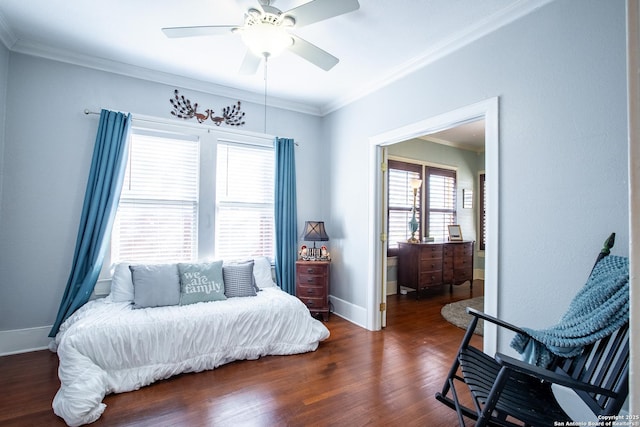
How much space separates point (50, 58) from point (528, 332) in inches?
168

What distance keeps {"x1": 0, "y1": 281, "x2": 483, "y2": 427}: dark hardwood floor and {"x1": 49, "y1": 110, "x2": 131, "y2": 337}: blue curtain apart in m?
0.55

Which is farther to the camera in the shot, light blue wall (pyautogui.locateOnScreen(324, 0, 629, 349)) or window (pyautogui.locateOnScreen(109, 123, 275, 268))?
window (pyautogui.locateOnScreen(109, 123, 275, 268))

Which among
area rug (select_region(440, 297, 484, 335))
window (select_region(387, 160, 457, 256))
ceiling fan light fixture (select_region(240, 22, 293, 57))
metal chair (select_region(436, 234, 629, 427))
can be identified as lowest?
area rug (select_region(440, 297, 484, 335))

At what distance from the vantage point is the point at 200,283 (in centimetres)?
300

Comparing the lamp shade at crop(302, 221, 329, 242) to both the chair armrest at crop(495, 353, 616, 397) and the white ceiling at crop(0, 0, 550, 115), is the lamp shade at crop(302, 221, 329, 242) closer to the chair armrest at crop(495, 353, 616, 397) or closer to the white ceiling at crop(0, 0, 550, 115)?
the white ceiling at crop(0, 0, 550, 115)

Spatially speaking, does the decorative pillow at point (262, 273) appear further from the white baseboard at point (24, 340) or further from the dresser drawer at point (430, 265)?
the dresser drawer at point (430, 265)

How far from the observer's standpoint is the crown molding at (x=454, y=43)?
2.17 meters

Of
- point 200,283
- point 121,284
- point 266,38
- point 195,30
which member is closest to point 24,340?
point 121,284

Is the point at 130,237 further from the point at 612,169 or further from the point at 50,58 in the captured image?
the point at 612,169

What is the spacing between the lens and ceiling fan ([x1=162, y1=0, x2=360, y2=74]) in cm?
182

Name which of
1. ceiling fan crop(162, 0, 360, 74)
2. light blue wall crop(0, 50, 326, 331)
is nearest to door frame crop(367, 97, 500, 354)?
ceiling fan crop(162, 0, 360, 74)

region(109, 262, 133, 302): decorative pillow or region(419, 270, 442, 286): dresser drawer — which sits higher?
region(109, 262, 133, 302): decorative pillow

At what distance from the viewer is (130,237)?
3.23 meters

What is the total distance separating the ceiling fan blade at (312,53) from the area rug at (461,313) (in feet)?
10.1
